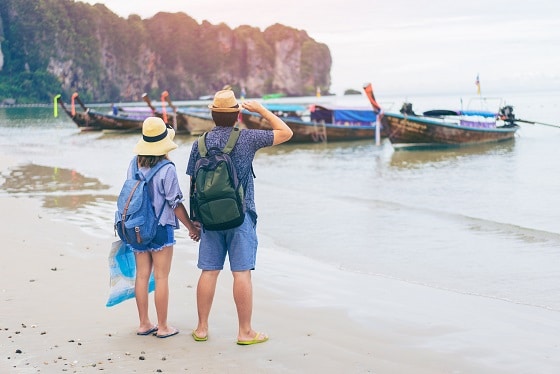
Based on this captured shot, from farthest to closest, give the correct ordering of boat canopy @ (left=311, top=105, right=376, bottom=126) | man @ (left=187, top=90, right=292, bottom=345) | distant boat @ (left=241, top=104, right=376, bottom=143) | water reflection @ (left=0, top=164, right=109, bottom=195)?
Answer: boat canopy @ (left=311, top=105, right=376, bottom=126) → distant boat @ (left=241, top=104, right=376, bottom=143) → water reflection @ (left=0, top=164, right=109, bottom=195) → man @ (left=187, top=90, right=292, bottom=345)

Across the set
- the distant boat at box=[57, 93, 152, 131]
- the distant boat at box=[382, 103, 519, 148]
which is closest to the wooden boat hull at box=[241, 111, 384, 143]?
the distant boat at box=[382, 103, 519, 148]

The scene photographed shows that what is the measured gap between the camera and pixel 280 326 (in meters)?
5.05

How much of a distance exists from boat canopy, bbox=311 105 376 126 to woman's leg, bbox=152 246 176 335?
98.3 feet

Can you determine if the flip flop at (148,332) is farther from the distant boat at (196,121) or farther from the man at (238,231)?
the distant boat at (196,121)

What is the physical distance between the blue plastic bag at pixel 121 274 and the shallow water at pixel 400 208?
3249 millimetres

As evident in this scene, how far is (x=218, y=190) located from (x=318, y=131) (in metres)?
28.9

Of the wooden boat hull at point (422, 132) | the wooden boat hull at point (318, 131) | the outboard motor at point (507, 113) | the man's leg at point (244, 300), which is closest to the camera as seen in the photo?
the man's leg at point (244, 300)

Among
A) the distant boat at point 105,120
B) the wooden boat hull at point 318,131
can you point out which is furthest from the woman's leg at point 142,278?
the distant boat at point 105,120

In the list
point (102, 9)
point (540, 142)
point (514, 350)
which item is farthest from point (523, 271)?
point (102, 9)

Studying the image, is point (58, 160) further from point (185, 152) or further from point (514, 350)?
point (514, 350)

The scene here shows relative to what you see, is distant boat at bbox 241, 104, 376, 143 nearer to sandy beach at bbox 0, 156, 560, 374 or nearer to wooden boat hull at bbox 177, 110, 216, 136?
wooden boat hull at bbox 177, 110, 216, 136

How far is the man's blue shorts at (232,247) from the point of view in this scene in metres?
4.40

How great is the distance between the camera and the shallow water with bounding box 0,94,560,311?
775cm

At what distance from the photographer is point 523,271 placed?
7.61m
